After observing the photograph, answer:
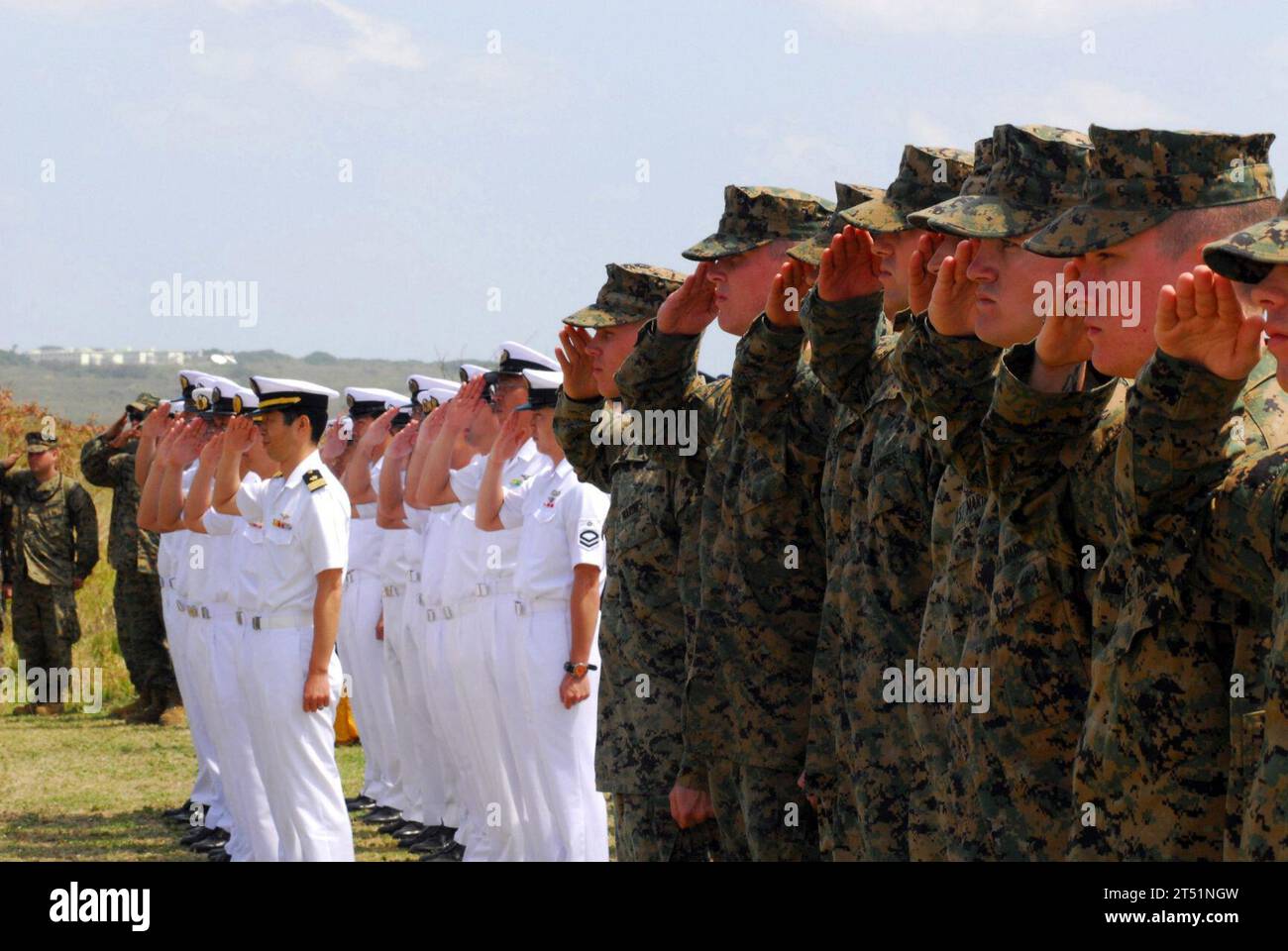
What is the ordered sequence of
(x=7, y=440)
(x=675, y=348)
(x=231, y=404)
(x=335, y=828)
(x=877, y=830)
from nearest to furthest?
(x=877, y=830) → (x=675, y=348) → (x=335, y=828) → (x=231, y=404) → (x=7, y=440)

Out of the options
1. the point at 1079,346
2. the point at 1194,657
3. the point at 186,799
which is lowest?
the point at 186,799

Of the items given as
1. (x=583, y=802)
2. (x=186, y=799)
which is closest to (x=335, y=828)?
(x=583, y=802)

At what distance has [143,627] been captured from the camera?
1603 cm

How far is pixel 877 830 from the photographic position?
200 inches

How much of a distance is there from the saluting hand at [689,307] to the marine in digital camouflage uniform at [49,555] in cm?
1272

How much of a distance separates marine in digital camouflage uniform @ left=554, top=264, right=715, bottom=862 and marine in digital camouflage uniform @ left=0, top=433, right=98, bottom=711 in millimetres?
12208

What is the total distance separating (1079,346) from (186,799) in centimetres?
1003

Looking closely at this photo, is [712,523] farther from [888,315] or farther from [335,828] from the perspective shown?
[335,828]

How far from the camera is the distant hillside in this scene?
4638 centimetres

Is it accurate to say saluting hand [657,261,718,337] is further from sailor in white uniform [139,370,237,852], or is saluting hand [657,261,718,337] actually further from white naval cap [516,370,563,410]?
sailor in white uniform [139,370,237,852]

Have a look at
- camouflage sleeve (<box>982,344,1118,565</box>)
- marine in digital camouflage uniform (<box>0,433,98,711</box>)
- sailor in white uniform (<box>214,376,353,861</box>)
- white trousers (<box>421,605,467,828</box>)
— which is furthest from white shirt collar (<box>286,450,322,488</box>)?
marine in digital camouflage uniform (<box>0,433,98,711</box>)

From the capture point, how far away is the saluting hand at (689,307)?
6645 mm
